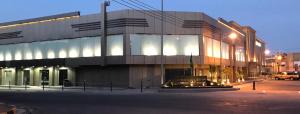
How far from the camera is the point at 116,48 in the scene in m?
53.0

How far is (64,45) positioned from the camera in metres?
58.5

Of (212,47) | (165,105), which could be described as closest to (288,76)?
(212,47)

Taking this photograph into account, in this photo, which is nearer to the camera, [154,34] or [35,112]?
[35,112]

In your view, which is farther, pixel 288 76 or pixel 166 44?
pixel 288 76

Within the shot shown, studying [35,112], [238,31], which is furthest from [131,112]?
[238,31]

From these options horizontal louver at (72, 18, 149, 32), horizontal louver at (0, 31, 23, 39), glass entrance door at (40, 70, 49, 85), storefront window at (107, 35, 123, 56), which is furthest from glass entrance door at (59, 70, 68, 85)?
horizontal louver at (0, 31, 23, 39)

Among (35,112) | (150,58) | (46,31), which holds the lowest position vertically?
(35,112)

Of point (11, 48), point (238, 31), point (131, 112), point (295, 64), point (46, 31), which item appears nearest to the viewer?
point (131, 112)

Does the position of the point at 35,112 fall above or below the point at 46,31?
below

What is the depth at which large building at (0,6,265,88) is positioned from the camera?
52.6 meters

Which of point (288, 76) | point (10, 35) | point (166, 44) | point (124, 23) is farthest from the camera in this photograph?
point (288, 76)

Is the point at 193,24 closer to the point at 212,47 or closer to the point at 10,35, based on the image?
the point at 212,47

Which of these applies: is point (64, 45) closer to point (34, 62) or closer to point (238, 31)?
point (34, 62)

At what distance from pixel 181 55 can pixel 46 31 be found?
60.7ft
